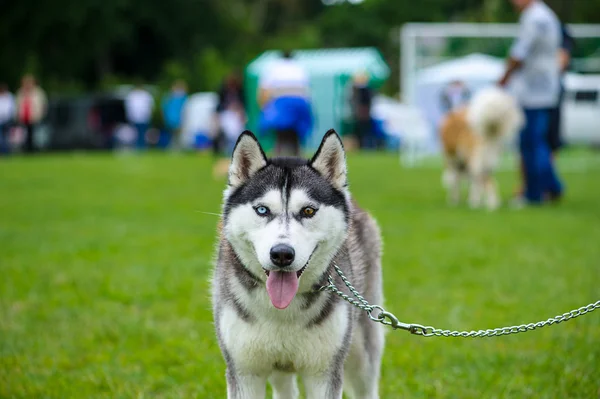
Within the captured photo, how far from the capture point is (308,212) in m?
3.01

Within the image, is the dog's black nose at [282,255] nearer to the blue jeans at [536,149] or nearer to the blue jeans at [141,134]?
the blue jeans at [536,149]

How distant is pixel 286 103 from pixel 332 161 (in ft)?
22.5

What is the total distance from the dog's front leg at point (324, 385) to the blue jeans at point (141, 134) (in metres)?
26.1

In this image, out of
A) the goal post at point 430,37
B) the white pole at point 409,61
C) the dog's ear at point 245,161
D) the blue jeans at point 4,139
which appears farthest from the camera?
the blue jeans at point 4,139

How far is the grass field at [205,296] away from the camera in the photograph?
4270 mm

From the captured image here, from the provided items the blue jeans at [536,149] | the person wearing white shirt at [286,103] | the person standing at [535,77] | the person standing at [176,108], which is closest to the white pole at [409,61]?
the blue jeans at [536,149]

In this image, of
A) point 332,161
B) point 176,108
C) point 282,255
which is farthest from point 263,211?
point 176,108

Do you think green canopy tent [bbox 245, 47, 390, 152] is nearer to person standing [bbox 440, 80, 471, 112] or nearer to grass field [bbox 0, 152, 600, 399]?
person standing [bbox 440, 80, 471, 112]

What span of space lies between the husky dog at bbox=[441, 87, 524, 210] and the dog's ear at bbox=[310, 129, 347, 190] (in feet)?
26.2

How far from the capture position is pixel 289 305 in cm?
303

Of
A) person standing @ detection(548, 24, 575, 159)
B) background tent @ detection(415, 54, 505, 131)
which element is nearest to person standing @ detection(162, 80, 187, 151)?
background tent @ detection(415, 54, 505, 131)

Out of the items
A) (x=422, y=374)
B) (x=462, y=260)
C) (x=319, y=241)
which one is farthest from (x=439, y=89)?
(x=319, y=241)

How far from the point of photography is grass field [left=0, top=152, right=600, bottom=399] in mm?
4270

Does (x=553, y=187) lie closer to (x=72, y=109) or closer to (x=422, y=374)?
(x=422, y=374)
